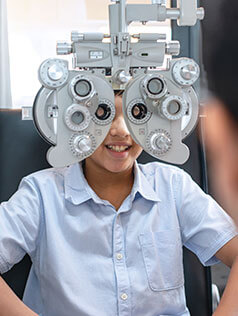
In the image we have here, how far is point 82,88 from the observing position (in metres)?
0.54

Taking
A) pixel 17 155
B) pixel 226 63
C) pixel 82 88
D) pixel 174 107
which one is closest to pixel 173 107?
pixel 174 107

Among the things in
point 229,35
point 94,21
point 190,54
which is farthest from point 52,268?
point 94,21

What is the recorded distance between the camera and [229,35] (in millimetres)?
301

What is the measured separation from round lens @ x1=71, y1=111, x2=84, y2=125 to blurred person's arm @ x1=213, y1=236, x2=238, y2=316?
35cm

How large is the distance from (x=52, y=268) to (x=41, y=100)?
443 millimetres

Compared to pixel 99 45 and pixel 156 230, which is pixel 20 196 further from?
pixel 99 45

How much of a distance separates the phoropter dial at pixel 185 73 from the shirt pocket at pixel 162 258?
1.45ft

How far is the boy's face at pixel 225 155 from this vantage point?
288mm

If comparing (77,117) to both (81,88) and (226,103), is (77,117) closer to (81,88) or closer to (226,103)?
(81,88)

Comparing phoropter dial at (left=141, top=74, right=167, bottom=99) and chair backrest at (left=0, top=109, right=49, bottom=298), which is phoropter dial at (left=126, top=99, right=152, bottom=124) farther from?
chair backrest at (left=0, top=109, right=49, bottom=298)

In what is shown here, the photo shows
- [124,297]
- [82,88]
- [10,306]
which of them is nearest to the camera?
[82,88]

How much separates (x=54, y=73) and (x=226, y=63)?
28 centimetres

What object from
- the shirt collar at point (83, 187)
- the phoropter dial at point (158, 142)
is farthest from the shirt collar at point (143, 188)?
the phoropter dial at point (158, 142)

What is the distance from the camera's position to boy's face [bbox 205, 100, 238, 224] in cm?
29
